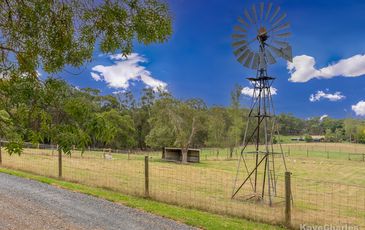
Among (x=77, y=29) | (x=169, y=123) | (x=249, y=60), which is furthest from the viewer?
(x=169, y=123)

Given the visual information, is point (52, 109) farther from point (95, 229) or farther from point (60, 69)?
point (95, 229)

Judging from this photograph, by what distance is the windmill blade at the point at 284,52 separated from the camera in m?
11.3

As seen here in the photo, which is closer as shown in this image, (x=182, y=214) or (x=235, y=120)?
(x=182, y=214)

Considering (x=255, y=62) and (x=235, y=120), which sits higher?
(x=255, y=62)

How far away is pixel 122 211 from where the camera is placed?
6891 mm

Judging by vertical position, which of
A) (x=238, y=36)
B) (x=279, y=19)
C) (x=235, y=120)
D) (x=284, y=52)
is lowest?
(x=235, y=120)

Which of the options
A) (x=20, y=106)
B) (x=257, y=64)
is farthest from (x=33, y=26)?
(x=257, y=64)

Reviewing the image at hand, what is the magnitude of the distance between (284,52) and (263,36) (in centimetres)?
92

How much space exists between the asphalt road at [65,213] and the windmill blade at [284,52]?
7441 millimetres

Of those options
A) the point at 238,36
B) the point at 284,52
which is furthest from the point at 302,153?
the point at 238,36

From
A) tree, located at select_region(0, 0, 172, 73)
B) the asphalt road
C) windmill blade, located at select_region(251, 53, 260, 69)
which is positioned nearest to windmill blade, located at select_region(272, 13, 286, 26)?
windmill blade, located at select_region(251, 53, 260, 69)

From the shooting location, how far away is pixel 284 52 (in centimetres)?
1135

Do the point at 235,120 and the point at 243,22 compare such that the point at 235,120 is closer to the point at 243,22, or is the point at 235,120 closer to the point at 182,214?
the point at 243,22

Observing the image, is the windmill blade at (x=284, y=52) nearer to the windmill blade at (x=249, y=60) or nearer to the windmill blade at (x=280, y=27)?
the windmill blade at (x=280, y=27)
